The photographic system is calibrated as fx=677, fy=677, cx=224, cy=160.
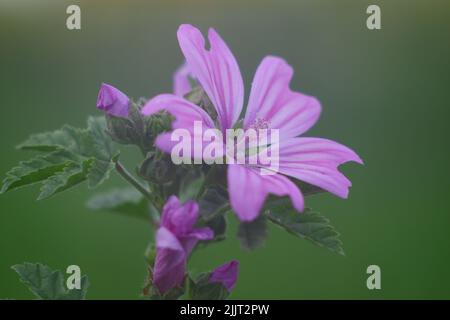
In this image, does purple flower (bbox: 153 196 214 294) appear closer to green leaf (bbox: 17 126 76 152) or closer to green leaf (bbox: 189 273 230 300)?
green leaf (bbox: 189 273 230 300)

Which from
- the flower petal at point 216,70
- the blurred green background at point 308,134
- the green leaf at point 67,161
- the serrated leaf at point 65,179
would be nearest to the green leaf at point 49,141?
the green leaf at point 67,161

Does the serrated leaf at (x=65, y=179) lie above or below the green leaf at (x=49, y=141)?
below

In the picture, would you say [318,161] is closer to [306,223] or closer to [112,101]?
[306,223]

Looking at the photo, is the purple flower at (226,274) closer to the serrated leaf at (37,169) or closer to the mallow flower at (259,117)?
the mallow flower at (259,117)

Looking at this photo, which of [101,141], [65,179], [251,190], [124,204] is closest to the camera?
[251,190]

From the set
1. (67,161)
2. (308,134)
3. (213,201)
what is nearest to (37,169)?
(67,161)
